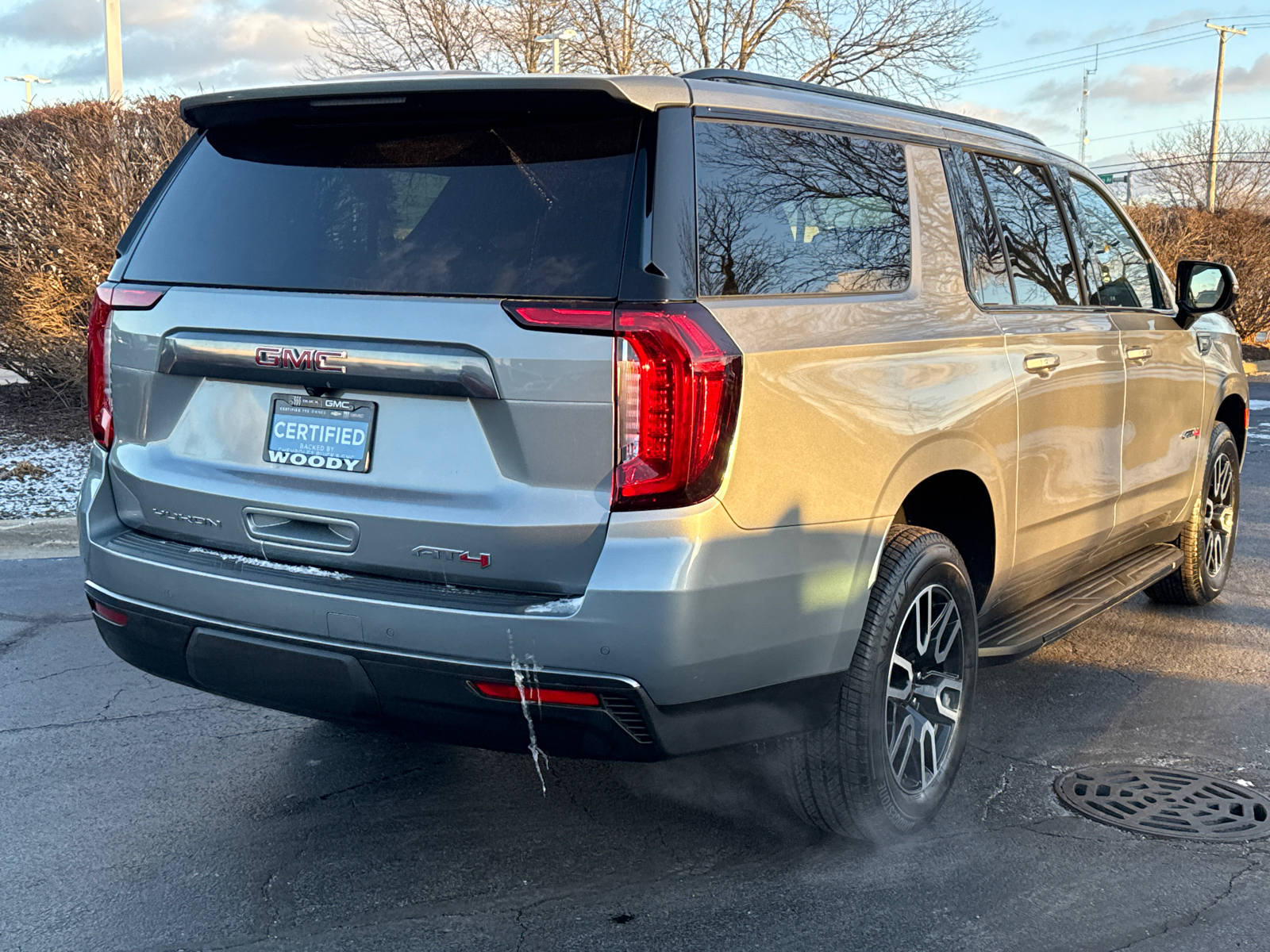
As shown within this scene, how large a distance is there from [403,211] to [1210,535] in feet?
14.8

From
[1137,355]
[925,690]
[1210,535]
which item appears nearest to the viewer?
[925,690]

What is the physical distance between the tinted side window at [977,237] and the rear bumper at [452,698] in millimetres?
1435

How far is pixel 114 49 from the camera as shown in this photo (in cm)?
1362

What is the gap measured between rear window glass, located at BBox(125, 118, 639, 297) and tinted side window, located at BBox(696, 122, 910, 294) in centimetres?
24

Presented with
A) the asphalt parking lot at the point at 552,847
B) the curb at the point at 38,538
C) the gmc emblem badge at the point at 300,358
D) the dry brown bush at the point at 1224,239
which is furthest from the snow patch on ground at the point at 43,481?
the dry brown bush at the point at 1224,239

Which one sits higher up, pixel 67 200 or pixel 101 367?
pixel 67 200

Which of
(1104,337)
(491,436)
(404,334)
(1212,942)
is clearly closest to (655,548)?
(491,436)

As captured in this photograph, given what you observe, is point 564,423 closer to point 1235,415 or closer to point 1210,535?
point 1210,535

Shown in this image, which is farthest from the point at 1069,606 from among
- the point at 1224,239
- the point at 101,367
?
the point at 1224,239

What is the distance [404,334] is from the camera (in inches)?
111

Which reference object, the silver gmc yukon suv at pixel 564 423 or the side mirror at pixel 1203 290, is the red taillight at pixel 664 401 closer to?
the silver gmc yukon suv at pixel 564 423

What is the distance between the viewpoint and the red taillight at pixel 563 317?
8.81ft

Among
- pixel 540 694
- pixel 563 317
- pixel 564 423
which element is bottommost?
pixel 540 694

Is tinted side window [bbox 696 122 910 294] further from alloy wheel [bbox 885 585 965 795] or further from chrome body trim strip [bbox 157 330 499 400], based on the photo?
alloy wheel [bbox 885 585 965 795]
